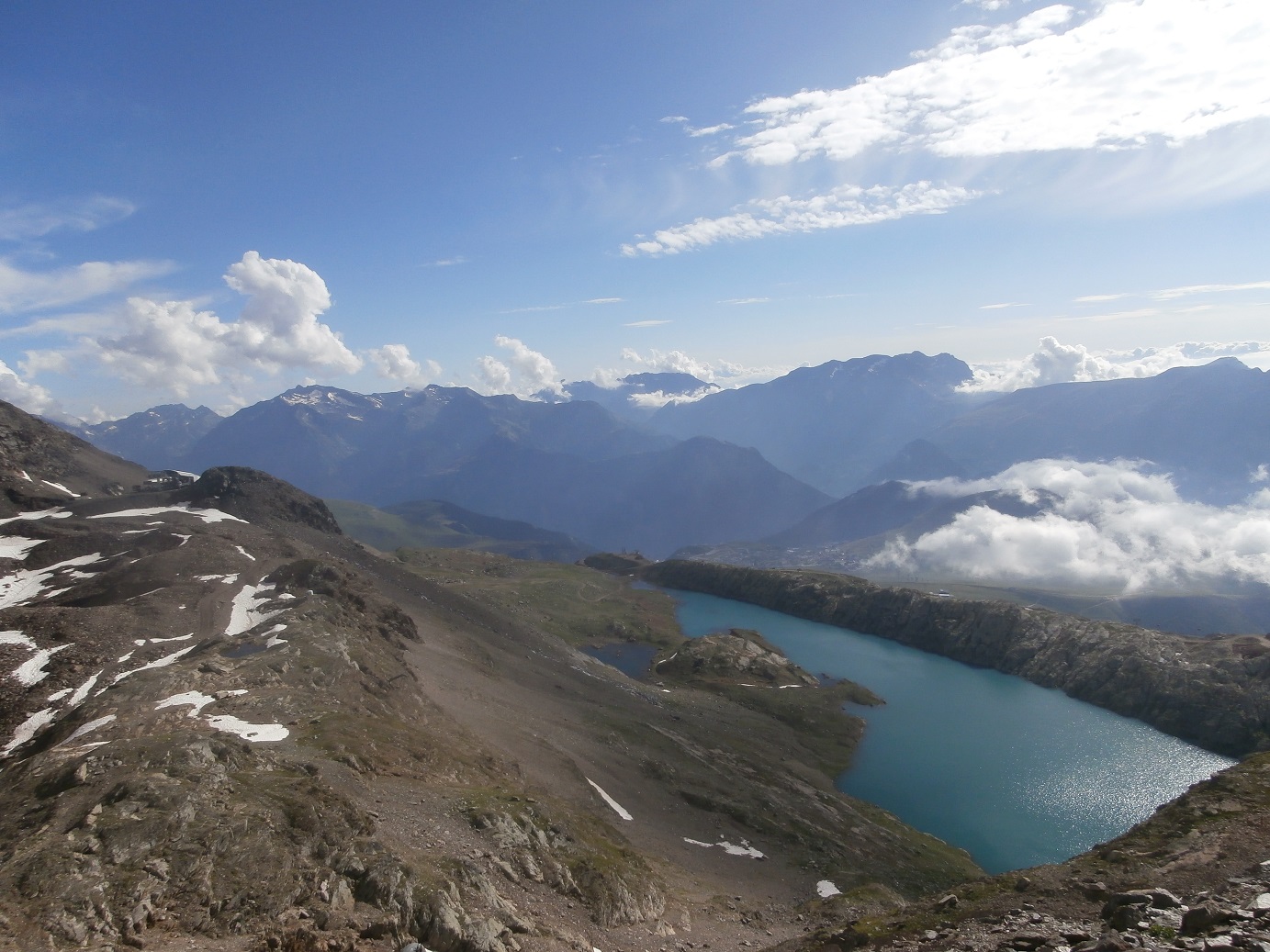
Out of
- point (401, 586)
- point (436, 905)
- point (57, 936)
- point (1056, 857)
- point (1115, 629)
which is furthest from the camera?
point (1115, 629)

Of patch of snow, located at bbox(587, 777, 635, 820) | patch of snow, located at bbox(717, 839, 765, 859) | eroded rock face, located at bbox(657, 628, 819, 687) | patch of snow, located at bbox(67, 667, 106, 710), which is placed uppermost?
patch of snow, located at bbox(67, 667, 106, 710)

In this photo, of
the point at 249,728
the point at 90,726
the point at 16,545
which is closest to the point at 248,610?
the point at 90,726

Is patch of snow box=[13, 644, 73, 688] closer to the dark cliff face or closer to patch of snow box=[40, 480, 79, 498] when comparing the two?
patch of snow box=[40, 480, 79, 498]

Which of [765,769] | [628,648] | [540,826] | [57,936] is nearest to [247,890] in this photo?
[57,936]

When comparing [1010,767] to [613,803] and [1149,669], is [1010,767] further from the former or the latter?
[613,803]

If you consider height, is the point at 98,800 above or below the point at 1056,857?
above

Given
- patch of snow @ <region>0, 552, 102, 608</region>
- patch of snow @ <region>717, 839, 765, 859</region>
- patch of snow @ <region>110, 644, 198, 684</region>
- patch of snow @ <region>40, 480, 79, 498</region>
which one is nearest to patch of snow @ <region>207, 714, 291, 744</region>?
patch of snow @ <region>110, 644, 198, 684</region>

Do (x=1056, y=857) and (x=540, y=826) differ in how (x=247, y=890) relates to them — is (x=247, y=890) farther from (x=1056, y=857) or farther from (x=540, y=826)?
(x=1056, y=857)
